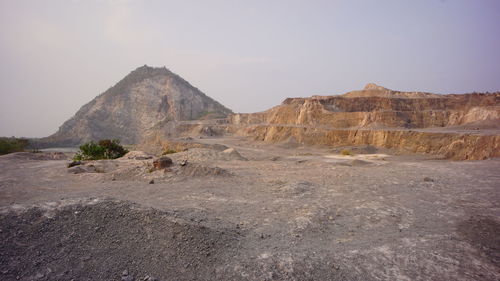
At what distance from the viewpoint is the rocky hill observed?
195ft

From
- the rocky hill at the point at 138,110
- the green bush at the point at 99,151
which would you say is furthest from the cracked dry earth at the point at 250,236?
the rocky hill at the point at 138,110

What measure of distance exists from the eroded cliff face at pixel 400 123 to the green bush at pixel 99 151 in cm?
2198

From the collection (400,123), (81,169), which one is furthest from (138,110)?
(81,169)

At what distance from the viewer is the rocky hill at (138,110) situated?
2344 inches

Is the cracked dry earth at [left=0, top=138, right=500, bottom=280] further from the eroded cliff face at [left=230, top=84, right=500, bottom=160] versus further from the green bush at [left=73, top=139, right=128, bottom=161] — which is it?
the eroded cliff face at [left=230, top=84, right=500, bottom=160]

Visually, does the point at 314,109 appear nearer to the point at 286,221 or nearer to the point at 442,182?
the point at 442,182

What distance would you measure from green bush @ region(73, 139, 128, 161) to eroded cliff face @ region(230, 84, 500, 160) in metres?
22.0

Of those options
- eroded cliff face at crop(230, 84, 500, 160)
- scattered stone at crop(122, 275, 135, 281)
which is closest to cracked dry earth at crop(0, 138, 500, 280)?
scattered stone at crop(122, 275, 135, 281)

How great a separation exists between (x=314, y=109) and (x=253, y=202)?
3408 cm

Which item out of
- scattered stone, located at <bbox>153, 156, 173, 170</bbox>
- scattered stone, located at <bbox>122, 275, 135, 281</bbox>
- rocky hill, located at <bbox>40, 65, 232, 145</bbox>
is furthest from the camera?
rocky hill, located at <bbox>40, 65, 232, 145</bbox>

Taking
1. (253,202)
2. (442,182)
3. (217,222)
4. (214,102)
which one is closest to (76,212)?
(217,222)

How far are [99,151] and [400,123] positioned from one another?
31483mm

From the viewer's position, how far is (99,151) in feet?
56.8

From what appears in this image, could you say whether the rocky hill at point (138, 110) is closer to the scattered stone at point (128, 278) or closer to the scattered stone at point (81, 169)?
the scattered stone at point (81, 169)
